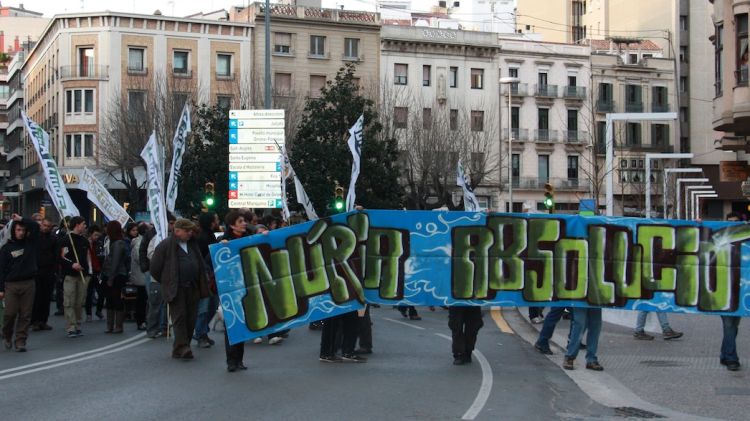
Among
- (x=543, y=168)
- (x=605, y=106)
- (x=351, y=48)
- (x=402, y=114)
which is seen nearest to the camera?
(x=402, y=114)

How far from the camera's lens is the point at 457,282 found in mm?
12695

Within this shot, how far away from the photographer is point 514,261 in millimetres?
12789

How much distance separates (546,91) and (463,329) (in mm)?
60835

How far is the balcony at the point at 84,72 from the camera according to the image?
61062mm

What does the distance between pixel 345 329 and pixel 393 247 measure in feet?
3.97

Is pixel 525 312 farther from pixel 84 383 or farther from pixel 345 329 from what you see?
pixel 84 383

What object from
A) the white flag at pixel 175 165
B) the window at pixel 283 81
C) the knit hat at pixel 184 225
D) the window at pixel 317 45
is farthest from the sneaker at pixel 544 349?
the window at pixel 317 45

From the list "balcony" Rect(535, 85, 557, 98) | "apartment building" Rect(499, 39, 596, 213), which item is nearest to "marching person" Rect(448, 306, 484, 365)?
"apartment building" Rect(499, 39, 596, 213)

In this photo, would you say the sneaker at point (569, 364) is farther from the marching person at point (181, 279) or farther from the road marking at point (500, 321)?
the marching person at point (181, 279)

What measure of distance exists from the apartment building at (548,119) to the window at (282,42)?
50.5 feet

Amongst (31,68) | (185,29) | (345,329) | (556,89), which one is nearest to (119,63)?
(185,29)

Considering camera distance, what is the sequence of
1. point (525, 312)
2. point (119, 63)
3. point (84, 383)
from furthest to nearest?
point (119, 63) → point (525, 312) → point (84, 383)

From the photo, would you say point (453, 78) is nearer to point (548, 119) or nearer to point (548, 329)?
point (548, 119)

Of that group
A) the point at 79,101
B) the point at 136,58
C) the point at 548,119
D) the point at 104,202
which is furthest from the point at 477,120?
the point at 104,202
